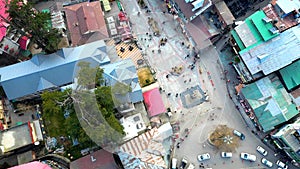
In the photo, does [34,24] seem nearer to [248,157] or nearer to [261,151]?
[248,157]

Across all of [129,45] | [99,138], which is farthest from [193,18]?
[99,138]

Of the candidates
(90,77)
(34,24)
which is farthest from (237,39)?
(34,24)

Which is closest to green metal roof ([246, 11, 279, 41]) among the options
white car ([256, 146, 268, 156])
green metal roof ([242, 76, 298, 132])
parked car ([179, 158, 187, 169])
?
green metal roof ([242, 76, 298, 132])

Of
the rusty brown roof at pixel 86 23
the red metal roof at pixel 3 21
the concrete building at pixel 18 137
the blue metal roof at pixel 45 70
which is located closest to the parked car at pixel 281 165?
the blue metal roof at pixel 45 70

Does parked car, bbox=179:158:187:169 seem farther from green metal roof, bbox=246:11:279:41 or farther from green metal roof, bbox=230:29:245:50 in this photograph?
green metal roof, bbox=246:11:279:41

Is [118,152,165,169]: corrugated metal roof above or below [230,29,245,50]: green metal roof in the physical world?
below
